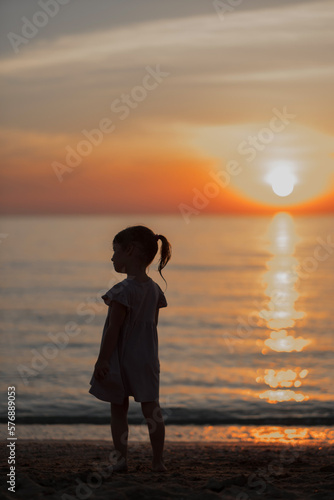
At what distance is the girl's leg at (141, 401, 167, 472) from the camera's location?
4.78 m

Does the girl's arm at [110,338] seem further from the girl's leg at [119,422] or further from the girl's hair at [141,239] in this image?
the girl's hair at [141,239]

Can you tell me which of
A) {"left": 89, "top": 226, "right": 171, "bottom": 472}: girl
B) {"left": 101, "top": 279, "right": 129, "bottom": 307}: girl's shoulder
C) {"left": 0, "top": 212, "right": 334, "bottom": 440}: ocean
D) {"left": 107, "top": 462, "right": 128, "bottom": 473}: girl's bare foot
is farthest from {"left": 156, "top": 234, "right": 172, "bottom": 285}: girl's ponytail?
{"left": 0, "top": 212, "right": 334, "bottom": 440}: ocean

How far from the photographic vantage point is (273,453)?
6.46 meters

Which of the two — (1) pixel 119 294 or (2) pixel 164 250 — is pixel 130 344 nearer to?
(1) pixel 119 294

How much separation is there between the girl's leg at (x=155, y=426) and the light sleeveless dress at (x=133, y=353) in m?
0.07

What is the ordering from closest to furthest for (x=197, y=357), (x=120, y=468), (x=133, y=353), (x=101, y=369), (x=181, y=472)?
(x=101, y=369) < (x=133, y=353) < (x=120, y=468) < (x=181, y=472) < (x=197, y=357)

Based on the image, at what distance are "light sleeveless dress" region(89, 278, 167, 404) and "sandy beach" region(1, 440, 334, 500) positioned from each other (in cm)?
59

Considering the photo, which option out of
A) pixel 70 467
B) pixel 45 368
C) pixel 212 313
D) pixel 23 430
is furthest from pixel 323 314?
pixel 70 467

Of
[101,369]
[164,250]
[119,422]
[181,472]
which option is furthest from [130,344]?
[181,472]

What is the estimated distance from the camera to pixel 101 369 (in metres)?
4.67

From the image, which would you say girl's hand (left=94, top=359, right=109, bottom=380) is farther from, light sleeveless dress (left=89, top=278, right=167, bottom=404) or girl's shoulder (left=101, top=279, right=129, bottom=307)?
girl's shoulder (left=101, top=279, right=129, bottom=307)

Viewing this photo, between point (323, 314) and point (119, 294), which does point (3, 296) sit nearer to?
point (323, 314)

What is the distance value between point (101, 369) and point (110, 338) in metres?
0.23

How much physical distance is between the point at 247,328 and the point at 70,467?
44.6 feet
